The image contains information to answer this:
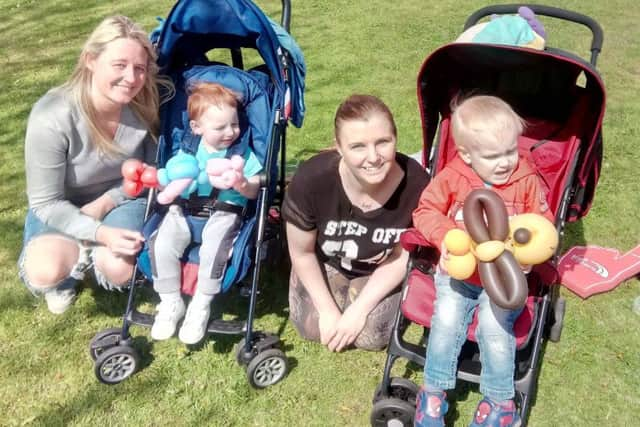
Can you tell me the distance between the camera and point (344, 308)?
3.31 meters

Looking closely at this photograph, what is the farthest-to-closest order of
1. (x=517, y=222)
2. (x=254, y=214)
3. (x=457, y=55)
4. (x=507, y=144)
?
(x=254, y=214), (x=457, y=55), (x=507, y=144), (x=517, y=222)

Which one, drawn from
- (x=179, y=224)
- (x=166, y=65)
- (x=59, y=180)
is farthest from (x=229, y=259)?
(x=166, y=65)

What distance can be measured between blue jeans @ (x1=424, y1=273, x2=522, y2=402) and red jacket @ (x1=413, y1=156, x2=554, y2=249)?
0.96 feet

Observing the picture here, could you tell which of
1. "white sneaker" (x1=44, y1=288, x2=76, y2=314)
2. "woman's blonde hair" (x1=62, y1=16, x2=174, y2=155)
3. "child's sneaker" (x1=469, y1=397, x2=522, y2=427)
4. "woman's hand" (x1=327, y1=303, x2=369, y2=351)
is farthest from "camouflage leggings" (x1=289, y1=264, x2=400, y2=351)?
"white sneaker" (x1=44, y1=288, x2=76, y2=314)

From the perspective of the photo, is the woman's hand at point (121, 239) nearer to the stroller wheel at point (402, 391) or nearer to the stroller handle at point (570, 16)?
the stroller wheel at point (402, 391)

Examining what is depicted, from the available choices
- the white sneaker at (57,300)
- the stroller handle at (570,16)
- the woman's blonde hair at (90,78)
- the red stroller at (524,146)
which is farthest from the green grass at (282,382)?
the stroller handle at (570,16)

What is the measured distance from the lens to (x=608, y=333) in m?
3.42

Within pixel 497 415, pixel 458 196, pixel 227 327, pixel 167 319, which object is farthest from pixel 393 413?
pixel 167 319

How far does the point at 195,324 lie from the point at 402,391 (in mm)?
1070

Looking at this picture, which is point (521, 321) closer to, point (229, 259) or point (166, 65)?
point (229, 259)

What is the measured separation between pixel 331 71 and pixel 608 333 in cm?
443

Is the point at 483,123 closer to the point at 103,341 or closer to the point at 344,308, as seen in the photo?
the point at 344,308

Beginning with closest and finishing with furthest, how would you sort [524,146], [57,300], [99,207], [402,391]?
[402,391]
[524,146]
[99,207]
[57,300]

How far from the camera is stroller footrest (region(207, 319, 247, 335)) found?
3009 millimetres
